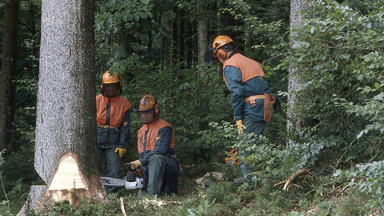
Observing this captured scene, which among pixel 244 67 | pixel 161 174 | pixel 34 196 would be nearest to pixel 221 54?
pixel 244 67

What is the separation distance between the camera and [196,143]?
9664mm

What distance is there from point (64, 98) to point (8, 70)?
6.39 m

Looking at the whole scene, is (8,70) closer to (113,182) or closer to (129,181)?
(113,182)

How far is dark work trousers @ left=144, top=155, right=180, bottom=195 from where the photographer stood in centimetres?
725

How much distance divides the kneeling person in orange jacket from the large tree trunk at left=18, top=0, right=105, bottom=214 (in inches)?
55.8

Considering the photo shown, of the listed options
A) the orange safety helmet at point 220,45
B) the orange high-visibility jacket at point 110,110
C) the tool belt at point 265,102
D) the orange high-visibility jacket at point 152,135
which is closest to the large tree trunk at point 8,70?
the orange high-visibility jacket at point 110,110

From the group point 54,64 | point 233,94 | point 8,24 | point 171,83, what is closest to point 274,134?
point 233,94

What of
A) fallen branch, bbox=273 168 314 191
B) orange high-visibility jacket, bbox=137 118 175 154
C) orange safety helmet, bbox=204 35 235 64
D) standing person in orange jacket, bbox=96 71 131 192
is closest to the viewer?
fallen branch, bbox=273 168 314 191

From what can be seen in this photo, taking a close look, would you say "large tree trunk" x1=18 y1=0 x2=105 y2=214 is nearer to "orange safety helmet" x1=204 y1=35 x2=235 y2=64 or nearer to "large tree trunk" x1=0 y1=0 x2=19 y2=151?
"orange safety helmet" x1=204 y1=35 x2=235 y2=64

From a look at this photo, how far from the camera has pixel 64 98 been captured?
19.5 feet

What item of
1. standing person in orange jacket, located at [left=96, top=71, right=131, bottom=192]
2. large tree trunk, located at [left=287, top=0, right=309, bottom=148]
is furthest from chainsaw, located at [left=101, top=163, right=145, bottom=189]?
large tree trunk, located at [left=287, top=0, right=309, bottom=148]

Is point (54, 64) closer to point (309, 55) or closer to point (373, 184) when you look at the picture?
point (309, 55)

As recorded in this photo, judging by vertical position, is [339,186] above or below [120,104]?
below

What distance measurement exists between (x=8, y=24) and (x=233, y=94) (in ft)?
23.2
